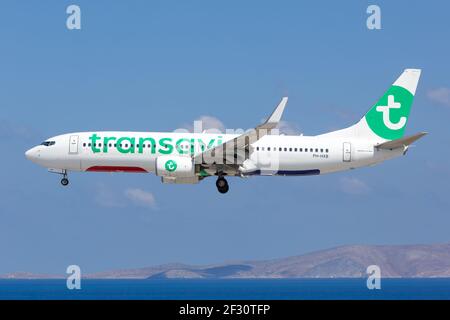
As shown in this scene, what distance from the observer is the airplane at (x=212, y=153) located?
226ft

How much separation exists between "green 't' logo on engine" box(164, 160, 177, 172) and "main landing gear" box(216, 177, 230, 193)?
477 centimetres

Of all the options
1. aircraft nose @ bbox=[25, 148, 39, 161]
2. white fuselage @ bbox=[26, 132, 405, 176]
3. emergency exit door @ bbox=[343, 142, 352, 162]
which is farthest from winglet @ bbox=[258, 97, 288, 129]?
aircraft nose @ bbox=[25, 148, 39, 161]

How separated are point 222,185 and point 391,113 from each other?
18.5 metres

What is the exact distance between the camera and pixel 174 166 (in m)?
68.1

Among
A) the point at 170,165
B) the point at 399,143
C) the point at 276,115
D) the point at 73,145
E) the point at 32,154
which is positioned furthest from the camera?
the point at 32,154

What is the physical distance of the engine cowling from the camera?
67.9 metres

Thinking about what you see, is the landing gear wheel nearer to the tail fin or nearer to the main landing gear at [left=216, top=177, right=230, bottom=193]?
the main landing gear at [left=216, top=177, right=230, bottom=193]

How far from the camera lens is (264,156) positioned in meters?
71.6

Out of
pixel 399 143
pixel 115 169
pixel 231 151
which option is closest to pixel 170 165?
pixel 115 169

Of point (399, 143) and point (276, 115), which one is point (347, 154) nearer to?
point (399, 143)
